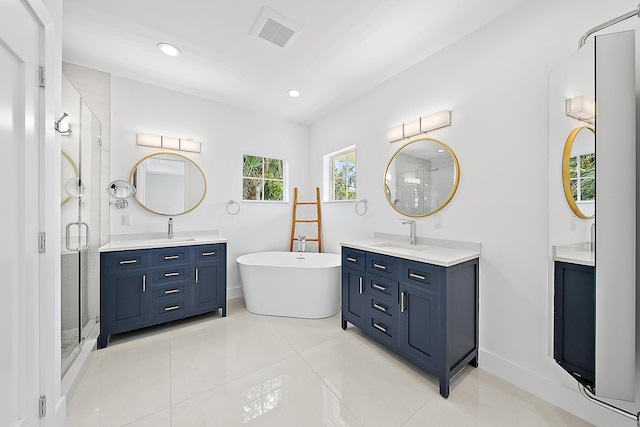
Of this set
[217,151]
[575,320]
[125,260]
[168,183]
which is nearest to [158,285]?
[125,260]

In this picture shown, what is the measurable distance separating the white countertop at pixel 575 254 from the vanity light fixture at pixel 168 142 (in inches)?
144

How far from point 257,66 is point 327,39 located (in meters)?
0.83

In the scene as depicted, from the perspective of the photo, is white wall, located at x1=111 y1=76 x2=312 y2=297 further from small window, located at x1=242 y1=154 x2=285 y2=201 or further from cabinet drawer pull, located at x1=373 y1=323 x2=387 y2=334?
cabinet drawer pull, located at x1=373 y1=323 x2=387 y2=334

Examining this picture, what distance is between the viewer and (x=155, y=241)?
8.91 feet

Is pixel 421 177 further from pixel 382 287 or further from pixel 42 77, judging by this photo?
pixel 42 77

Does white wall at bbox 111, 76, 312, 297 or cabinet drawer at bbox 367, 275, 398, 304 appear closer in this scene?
cabinet drawer at bbox 367, 275, 398, 304

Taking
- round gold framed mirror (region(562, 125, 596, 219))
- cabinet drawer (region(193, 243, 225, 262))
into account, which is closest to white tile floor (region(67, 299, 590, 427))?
cabinet drawer (region(193, 243, 225, 262))

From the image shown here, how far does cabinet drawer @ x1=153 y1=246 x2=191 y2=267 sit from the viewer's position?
251 centimetres

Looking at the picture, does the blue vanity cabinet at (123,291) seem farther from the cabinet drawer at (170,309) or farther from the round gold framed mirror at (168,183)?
the round gold framed mirror at (168,183)

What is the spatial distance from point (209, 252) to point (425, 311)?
7.57ft

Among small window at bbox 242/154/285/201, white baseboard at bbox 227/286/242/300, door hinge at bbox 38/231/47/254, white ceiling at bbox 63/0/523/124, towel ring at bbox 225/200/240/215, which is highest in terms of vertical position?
white ceiling at bbox 63/0/523/124

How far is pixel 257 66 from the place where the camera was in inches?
99.0

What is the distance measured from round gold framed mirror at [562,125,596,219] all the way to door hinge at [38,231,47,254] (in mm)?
2667

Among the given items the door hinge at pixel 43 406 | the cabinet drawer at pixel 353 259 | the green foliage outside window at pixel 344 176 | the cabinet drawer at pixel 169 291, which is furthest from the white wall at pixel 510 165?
the door hinge at pixel 43 406
